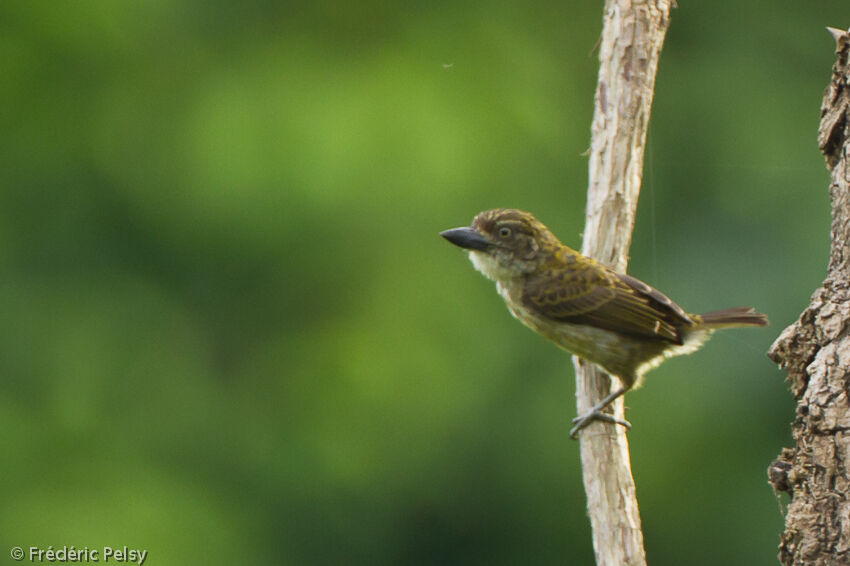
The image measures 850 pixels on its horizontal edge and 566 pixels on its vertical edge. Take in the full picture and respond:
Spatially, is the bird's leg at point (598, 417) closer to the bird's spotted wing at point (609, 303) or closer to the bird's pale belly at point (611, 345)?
the bird's pale belly at point (611, 345)

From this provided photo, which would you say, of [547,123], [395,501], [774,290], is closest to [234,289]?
[395,501]

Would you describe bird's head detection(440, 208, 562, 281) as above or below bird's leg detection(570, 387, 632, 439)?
above

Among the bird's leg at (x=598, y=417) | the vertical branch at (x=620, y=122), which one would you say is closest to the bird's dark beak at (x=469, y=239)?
the vertical branch at (x=620, y=122)

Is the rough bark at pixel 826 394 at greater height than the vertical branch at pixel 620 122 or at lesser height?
lesser

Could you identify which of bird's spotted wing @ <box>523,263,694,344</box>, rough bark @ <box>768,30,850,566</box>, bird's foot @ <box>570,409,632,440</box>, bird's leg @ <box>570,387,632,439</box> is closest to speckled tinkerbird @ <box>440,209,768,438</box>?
bird's spotted wing @ <box>523,263,694,344</box>

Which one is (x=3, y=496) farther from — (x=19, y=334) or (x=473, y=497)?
(x=473, y=497)

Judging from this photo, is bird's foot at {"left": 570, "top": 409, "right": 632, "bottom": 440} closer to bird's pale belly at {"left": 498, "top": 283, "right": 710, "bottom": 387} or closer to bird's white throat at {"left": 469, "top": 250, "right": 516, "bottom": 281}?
bird's pale belly at {"left": 498, "top": 283, "right": 710, "bottom": 387}

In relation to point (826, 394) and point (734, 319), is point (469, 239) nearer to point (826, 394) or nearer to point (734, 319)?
point (734, 319)

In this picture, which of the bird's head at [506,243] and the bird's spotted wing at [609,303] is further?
the bird's head at [506,243]
